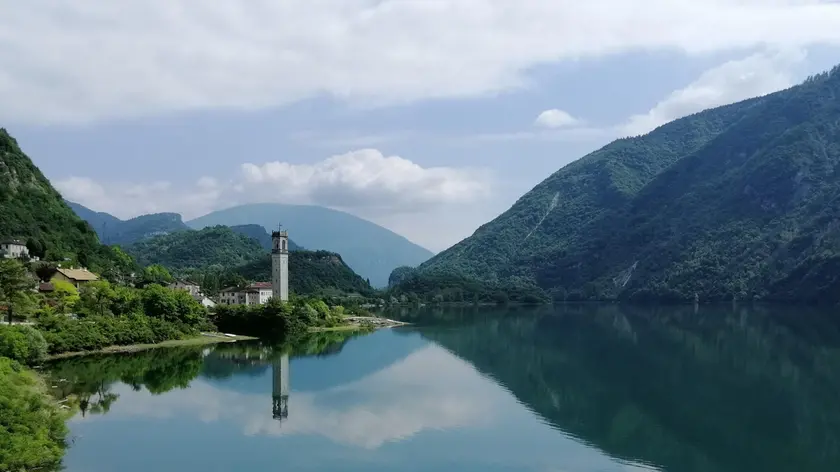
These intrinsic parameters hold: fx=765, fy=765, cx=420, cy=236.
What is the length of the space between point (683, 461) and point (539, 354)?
29.9 meters

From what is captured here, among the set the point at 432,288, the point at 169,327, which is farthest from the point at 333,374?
the point at 432,288

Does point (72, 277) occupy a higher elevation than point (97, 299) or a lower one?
higher

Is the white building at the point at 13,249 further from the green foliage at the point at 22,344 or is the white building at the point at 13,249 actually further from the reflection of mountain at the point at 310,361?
the green foliage at the point at 22,344

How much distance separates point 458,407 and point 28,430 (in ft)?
57.1

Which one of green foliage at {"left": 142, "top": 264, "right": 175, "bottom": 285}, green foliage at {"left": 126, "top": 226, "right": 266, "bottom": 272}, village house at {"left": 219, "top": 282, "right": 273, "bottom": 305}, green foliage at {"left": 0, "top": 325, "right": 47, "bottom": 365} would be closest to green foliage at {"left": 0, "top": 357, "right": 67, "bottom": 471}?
green foliage at {"left": 0, "top": 325, "right": 47, "bottom": 365}

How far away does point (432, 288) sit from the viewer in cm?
14500

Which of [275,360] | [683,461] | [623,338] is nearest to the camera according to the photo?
[683,461]

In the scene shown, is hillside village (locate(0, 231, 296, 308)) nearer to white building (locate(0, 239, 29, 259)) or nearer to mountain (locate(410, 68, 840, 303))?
white building (locate(0, 239, 29, 259))

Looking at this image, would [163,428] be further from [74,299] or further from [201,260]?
[201,260]

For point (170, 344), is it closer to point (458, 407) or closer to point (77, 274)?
point (77, 274)

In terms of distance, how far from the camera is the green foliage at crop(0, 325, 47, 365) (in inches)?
1344

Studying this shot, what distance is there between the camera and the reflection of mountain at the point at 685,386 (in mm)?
25766

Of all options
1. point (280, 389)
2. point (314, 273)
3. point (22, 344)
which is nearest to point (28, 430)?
point (22, 344)

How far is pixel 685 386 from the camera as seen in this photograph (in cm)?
3859
